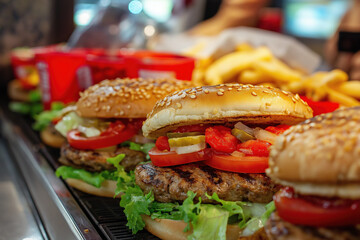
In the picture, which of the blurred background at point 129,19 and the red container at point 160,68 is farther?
the blurred background at point 129,19

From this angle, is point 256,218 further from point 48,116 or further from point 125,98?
point 48,116

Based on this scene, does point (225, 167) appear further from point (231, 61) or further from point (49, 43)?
point (49, 43)

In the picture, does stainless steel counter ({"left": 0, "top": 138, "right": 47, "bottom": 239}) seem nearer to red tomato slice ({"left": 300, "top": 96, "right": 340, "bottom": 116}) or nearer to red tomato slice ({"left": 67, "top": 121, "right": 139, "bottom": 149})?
red tomato slice ({"left": 67, "top": 121, "right": 139, "bottom": 149})

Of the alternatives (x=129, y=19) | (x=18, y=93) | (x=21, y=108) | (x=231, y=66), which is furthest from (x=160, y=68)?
(x=18, y=93)

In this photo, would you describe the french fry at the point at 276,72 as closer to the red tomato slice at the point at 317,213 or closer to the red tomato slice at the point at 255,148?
the red tomato slice at the point at 255,148

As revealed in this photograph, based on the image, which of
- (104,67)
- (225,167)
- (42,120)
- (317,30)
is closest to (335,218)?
(225,167)

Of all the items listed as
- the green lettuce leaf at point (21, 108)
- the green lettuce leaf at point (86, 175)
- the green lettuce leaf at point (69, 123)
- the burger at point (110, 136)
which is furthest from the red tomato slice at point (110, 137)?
the green lettuce leaf at point (21, 108)

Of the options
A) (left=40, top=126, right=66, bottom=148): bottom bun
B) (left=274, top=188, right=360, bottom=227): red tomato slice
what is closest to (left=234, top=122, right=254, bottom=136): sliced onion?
(left=274, top=188, right=360, bottom=227): red tomato slice
